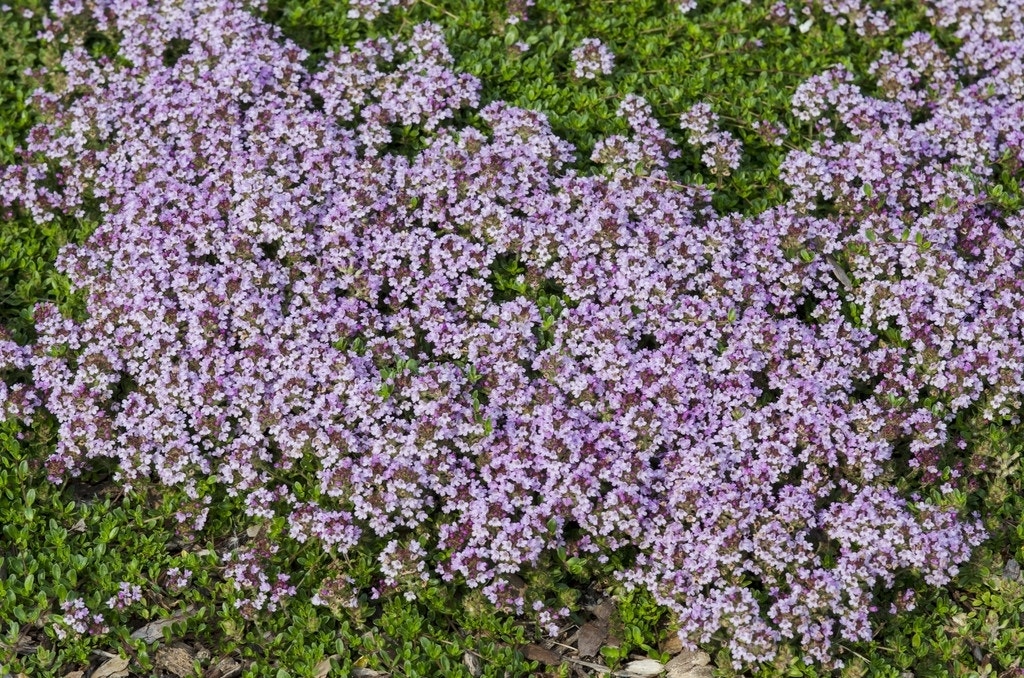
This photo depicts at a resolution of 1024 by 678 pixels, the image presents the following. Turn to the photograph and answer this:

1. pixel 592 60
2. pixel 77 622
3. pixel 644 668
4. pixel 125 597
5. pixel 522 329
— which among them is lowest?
pixel 77 622

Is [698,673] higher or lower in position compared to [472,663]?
higher

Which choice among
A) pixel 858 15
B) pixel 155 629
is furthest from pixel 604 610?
pixel 858 15

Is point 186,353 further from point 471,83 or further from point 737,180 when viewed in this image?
point 737,180

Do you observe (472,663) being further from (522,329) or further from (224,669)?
(522,329)

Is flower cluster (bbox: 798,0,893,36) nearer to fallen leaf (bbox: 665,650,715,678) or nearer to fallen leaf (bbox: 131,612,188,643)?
fallen leaf (bbox: 665,650,715,678)

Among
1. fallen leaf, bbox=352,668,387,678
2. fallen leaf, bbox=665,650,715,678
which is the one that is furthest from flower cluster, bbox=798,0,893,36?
fallen leaf, bbox=352,668,387,678

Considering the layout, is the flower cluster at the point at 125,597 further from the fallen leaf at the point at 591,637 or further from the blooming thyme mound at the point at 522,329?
the fallen leaf at the point at 591,637

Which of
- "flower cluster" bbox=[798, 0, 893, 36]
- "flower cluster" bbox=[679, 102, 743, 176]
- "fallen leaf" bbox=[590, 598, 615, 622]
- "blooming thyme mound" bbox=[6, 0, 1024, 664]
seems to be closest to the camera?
"blooming thyme mound" bbox=[6, 0, 1024, 664]
